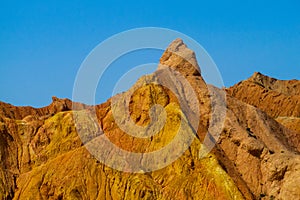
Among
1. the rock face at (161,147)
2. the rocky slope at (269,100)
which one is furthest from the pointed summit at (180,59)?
the rocky slope at (269,100)

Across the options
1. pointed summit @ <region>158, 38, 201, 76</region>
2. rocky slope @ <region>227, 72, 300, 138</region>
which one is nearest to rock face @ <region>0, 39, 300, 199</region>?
pointed summit @ <region>158, 38, 201, 76</region>

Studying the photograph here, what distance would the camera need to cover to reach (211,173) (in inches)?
3602

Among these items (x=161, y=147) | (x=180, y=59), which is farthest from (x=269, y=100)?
(x=161, y=147)

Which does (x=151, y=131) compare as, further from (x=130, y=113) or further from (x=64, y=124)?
(x=64, y=124)

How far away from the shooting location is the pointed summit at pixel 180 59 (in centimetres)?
11994

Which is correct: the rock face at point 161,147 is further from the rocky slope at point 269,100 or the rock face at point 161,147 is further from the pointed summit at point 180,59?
the rocky slope at point 269,100

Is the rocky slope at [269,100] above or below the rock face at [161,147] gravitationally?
above

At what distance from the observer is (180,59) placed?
12112cm

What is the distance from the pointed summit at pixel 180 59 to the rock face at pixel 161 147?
172 mm

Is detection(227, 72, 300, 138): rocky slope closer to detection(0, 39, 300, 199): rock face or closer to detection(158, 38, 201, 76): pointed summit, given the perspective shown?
detection(0, 39, 300, 199): rock face

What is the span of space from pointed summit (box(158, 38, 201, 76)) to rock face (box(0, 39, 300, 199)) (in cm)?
17

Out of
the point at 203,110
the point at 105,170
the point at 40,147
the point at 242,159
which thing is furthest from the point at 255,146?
the point at 40,147

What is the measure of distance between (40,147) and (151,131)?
2599 cm

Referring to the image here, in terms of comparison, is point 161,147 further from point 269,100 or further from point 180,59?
point 269,100
